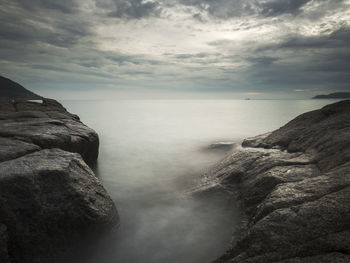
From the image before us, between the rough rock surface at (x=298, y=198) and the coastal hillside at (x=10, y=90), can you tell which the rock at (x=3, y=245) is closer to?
Result: the rough rock surface at (x=298, y=198)

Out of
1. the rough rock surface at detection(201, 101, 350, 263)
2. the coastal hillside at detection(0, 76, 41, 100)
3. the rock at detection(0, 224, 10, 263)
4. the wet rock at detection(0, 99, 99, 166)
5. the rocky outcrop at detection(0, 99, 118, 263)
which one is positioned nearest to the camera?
the rough rock surface at detection(201, 101, 350, 263)

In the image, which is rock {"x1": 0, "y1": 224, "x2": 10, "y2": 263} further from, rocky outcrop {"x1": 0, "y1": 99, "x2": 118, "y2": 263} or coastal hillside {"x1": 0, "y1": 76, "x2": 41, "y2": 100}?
coastal hillside {"x1": 0, "y1": 76, "x2": 41, "y2": 100}

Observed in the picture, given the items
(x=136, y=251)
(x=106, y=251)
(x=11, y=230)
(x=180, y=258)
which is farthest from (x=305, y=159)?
(x=11, y=230)

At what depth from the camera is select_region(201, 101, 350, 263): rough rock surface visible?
9.57 ft

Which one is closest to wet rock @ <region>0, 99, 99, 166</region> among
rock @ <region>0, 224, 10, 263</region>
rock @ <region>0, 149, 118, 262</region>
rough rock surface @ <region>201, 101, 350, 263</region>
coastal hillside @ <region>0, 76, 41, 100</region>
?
rock @ <region>0, 149, 118, 262</region>

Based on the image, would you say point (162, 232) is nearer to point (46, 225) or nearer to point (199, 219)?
point (199, 219)

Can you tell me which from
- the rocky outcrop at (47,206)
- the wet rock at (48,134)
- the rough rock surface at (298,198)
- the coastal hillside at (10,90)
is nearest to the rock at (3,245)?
the rocky outcrop at (47,206)

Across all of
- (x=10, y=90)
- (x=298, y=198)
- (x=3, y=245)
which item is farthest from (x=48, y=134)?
(x=10, y=90)

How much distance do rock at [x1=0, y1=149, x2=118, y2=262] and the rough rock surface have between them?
279 centimetres

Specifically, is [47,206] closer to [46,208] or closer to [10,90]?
[46,208]

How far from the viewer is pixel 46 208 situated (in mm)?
4039

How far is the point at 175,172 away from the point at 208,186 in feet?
11.6

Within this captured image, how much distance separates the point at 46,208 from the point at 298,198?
4576mm

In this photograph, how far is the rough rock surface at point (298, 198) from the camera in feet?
9.57
